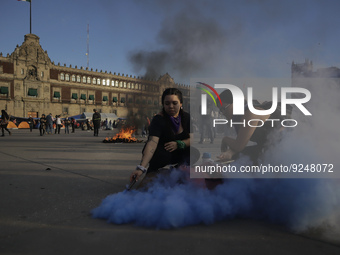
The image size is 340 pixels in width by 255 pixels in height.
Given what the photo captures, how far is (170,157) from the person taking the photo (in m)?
2.85

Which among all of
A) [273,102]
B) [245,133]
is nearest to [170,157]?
[245,133]

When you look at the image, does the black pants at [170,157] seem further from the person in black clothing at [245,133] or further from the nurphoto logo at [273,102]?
the nurphoto logo at [273,102]

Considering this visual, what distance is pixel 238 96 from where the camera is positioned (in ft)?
8.20

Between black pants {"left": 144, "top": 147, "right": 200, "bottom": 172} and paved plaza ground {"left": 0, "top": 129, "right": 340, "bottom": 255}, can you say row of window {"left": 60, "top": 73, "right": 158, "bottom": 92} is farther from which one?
paved plaza ground {"left": 0, "top": 129, "right": 340, "bottom": 255}

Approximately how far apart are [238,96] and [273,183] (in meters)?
0.84

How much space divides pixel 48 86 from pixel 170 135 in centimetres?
5170

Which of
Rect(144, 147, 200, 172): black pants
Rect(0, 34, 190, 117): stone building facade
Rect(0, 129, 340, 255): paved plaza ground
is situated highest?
Rect(0, 34, 190, 117): stone building facade

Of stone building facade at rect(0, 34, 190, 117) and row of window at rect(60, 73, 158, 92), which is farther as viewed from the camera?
row of window at rect(60, 73, 158, 92)

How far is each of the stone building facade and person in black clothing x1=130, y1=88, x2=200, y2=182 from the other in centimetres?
3604

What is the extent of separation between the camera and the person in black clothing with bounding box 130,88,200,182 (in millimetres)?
2680

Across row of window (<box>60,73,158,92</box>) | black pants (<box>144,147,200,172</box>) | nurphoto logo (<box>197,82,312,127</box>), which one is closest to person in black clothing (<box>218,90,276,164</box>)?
nurphoto logo (<box>197,82,312,127</box>)

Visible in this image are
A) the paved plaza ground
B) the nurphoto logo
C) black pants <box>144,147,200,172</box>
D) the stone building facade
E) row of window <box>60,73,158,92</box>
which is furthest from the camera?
row of window <box>60,73,158,92</box>

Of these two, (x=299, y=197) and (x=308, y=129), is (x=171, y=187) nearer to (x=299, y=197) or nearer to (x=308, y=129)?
(x=299, y=197)

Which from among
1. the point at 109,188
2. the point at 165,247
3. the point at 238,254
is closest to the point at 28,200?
the point at 109,188
